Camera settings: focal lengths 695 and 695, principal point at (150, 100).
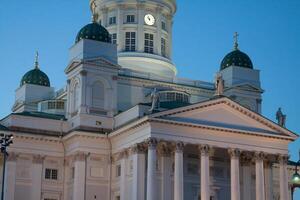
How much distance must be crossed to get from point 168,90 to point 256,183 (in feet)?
42.2

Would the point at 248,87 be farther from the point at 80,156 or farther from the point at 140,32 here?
the point at 80,156

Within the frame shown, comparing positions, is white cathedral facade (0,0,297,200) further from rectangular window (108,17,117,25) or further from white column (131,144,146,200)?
rectangular window (108,17,117,25)

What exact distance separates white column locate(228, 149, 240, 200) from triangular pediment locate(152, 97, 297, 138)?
6.85ft

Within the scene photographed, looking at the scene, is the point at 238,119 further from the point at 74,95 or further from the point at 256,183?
the point at 74,95

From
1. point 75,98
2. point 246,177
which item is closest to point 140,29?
point 75,98

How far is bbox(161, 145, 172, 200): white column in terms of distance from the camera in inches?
2254

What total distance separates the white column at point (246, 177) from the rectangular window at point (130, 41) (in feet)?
61.1

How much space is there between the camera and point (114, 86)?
6412 cm

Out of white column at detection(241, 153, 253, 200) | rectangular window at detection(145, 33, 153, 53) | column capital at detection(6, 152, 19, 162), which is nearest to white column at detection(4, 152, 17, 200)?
column capital at detection(6, 152, 19, 162)

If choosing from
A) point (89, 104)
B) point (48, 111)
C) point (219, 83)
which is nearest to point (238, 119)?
point (219, 83)

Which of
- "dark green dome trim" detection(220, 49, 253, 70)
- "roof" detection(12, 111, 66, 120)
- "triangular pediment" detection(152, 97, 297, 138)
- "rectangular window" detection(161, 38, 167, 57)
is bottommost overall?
"triangular pediment" detection(152, 97, 297, 138)

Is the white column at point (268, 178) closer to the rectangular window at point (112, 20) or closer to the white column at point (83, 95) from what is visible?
the white column at point (83, 95)

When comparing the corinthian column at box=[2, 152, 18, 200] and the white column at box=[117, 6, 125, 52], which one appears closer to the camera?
the corinthian column at box=[2, 152, 18, 200]

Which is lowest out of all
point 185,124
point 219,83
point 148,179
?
point 148,179
